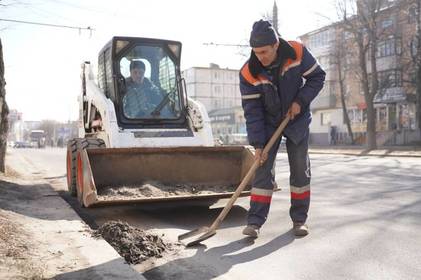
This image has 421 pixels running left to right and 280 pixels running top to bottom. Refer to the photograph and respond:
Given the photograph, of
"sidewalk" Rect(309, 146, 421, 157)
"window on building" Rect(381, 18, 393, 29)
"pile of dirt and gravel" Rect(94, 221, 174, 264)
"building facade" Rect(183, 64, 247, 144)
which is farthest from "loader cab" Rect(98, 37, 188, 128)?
"building facade" Rect(183, 64, 247, 144)

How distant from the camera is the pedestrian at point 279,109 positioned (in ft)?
15.0

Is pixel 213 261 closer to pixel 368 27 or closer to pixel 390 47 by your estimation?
pixel 368 27

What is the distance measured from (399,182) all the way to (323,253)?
5.29 meters

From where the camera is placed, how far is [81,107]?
396 inches

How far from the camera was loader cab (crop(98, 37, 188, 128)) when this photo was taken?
831 cm

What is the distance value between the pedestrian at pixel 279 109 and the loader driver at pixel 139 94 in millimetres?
3909

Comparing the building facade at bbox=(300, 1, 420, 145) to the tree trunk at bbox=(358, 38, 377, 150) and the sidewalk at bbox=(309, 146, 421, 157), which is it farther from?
the sidewalk at bbox=(309, 146, 421, 157)

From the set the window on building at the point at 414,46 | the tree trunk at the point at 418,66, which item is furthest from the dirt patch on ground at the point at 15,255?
the window on building at the point at 414,46

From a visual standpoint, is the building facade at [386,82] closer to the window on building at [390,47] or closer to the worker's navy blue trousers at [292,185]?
the window on building at [390,47]

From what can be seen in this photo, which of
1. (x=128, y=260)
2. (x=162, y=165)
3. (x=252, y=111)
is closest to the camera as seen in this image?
(x=128, y=260)

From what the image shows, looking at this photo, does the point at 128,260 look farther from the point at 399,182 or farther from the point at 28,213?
the point at 399,182

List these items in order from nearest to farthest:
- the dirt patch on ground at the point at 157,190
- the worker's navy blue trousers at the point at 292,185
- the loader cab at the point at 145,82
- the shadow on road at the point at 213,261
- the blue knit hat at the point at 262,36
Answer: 1. the shadow on road at the point at 213,261
2. the blue knit hat at the point at 262,36
3. the worker's navy blue trousers at the point at 292,185
4. the dirt patch on ground at the point at 157,190
5. the loader cab at the point at 145,82

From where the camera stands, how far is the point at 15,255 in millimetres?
3623

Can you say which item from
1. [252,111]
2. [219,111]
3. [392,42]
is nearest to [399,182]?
[252,111]
